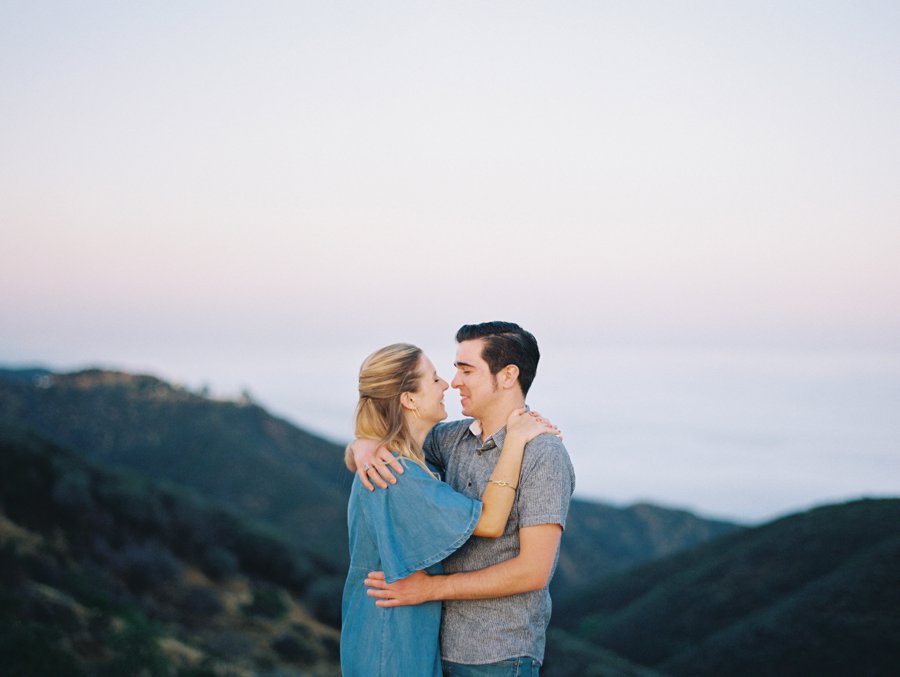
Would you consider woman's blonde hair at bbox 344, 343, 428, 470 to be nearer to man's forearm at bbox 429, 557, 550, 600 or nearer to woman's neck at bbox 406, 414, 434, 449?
woman's neck at bbox 406, 414, 434, 449

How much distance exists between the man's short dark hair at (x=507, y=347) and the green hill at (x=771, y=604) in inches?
605

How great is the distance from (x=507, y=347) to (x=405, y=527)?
3.12 feet

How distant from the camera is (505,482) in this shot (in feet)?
11.7

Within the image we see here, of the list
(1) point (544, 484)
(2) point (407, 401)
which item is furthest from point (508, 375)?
(1) point (544, 484)

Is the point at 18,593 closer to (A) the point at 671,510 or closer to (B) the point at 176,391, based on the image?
(B) the point at 176,391

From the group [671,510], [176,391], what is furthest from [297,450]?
[671,510]

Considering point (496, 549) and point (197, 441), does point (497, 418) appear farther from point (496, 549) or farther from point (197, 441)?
point (197, 441)

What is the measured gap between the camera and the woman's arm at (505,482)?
3529 millimetres

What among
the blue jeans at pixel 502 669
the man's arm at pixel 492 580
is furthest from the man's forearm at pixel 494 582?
the blue jeans at pixel 502 669

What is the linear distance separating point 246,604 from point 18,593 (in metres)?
7.81

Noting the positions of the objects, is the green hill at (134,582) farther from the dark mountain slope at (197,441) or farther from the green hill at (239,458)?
the dark mountain slope at (197,441)

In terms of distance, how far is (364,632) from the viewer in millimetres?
3578

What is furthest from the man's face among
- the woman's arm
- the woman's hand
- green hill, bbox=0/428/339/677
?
green hill, bbox=0/428/339/677

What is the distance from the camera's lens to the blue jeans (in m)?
3.49
